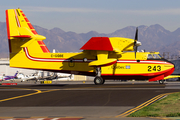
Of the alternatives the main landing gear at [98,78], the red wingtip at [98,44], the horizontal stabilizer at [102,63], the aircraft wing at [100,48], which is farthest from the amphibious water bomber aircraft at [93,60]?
the red wingtip at [98,44]

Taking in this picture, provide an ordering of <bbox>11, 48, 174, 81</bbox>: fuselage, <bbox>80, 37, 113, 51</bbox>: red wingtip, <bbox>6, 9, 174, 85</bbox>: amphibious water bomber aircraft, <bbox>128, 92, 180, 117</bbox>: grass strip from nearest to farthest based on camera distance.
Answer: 1. <bbox>128, 92, 180, 117</bbox>: grass strip
2. <bbox>80, 37, 113, 51</bbox>: red wingtip
3. <bbox>6, 9, 174, 85</bbox>: amphibious water bomber aircraft
4. <bbox>11, 48, 174, 81</bbox>: fuselage

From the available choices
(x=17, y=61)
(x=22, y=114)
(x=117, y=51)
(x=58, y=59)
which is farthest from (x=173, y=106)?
(x=17, y=61)

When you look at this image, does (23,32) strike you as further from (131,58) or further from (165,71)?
(165,71)

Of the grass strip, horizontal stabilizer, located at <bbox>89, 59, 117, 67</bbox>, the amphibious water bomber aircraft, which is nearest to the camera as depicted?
the grass strip

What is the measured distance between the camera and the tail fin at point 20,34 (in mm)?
41062

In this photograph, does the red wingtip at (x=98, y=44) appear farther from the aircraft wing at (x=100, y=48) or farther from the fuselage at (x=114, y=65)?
the fuselage at (x=114, y=65)

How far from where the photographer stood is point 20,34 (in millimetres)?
41156

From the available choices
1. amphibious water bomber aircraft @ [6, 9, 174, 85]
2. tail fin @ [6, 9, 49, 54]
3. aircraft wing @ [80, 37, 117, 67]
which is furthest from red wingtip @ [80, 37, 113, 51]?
tail fin @ [6, 9, 49, 54]

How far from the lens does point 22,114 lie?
15.7m

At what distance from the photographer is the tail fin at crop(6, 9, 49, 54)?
4106 cm

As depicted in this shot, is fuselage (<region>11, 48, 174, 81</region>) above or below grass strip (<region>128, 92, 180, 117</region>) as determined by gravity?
above

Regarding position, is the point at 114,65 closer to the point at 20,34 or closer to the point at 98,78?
the point at 98,78

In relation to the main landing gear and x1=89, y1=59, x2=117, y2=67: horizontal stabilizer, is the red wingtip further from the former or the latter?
the main landing gear

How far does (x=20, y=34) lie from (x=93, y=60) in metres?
11.3
